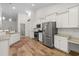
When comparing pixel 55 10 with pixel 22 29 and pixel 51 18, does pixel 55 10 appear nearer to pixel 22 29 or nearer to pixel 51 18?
pixel 51 18

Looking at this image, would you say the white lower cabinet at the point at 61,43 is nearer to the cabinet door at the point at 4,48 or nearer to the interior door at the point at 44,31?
the interior door at the point at 44,31

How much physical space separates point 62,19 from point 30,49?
906 millimetres

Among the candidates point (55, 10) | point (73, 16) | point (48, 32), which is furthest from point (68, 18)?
point (48, 32)

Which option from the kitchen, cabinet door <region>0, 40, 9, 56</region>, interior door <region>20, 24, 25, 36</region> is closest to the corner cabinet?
the kitchen


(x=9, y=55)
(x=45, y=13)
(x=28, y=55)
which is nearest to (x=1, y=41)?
(x=9, y=55)

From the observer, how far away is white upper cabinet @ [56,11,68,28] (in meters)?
2.14

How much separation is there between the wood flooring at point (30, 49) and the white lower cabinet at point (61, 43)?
3.7 inches

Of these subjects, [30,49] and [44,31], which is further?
[44,31]

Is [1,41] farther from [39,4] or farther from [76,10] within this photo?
[76,10]

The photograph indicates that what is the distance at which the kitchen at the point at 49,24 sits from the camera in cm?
208

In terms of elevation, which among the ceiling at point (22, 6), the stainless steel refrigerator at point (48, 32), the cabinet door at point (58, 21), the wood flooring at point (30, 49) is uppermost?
the ceiling at point (22, 6)

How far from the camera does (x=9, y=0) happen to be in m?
2.09

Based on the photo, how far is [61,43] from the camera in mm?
2193

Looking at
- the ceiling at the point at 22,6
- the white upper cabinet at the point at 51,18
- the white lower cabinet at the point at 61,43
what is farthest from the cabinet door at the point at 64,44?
the ceiling at the point at 22,6
